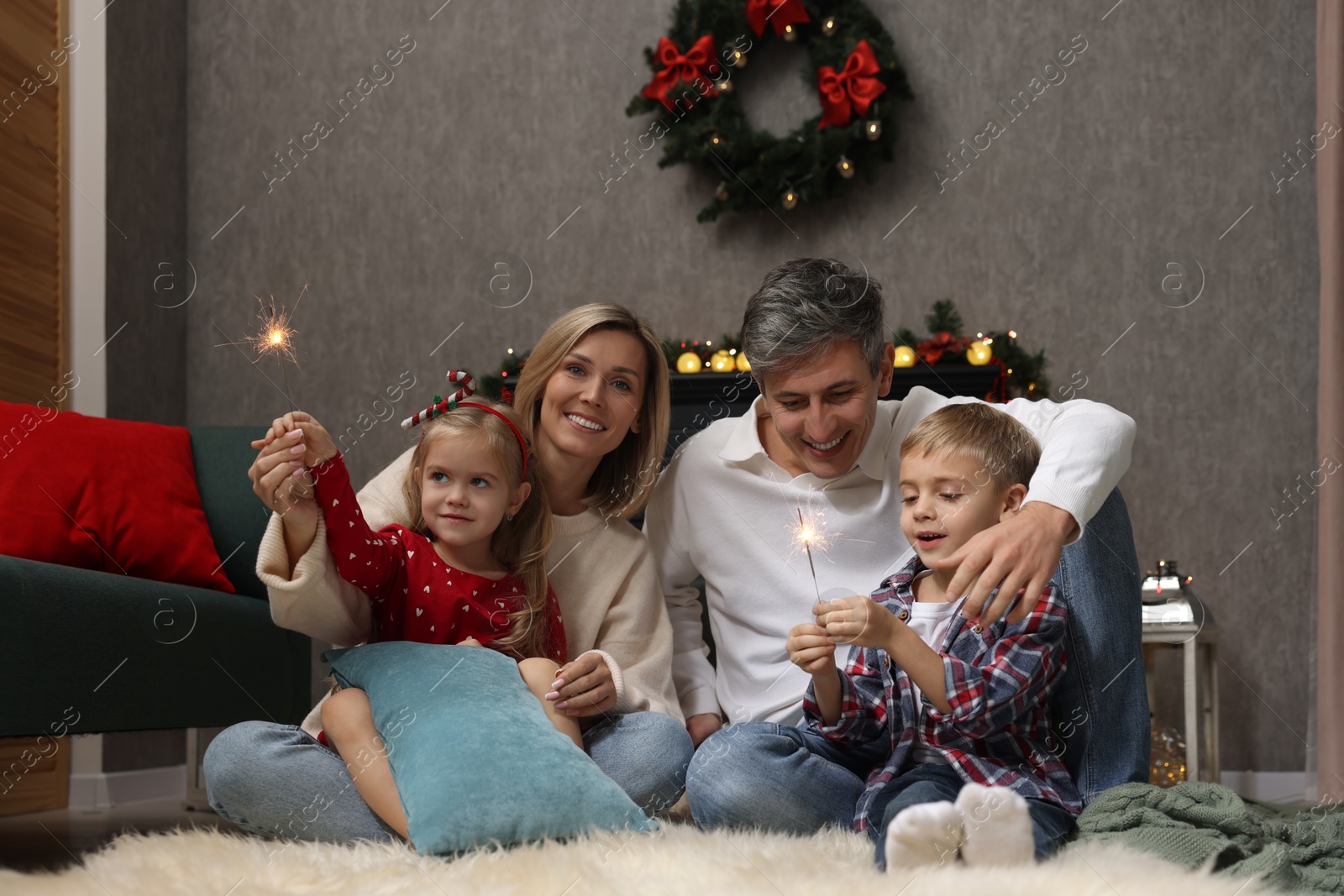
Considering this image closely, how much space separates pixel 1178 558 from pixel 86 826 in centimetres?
279

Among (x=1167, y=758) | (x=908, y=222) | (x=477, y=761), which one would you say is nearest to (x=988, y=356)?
(x=908, y=222)

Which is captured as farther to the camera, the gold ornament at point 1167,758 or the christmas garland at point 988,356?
the christmas garland at point 988,356

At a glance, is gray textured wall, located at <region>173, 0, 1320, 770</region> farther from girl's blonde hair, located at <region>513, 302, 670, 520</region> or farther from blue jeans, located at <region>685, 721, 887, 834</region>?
blue jeans, located at <region>685, 721, 887, 834</region>

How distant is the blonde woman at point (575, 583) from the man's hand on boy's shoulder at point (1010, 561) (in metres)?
0.50

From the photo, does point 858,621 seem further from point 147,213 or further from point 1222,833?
point 147,213

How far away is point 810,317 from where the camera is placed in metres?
1.56

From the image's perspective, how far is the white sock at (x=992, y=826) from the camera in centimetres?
109

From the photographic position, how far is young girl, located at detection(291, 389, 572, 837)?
1.44 meters

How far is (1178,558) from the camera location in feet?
10.2

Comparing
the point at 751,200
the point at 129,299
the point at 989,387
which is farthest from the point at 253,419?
the point at 989,387

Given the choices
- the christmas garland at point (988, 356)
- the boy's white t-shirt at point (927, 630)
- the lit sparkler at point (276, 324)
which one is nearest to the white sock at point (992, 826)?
the boy's white t-shirt at point (927, 630)

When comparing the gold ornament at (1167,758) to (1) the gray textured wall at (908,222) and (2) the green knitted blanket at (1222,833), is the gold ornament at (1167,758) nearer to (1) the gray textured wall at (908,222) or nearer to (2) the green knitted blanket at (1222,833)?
(1) the gray textured wall at (908,222)

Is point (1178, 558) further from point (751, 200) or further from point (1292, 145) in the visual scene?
point (751, 200)

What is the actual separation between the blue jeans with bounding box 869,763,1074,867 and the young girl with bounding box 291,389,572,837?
1.35 feet
